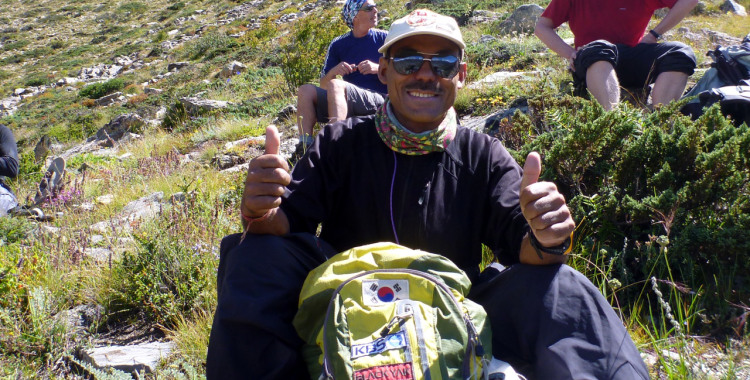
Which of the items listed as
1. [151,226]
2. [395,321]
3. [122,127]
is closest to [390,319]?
[395,321]

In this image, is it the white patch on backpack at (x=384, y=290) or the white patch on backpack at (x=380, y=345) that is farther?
the white patch on backpack at (x=384, y=290)

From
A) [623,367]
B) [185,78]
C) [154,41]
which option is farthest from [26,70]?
[623,367]

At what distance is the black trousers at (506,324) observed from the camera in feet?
5.58

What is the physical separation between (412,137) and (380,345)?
0.92 metres

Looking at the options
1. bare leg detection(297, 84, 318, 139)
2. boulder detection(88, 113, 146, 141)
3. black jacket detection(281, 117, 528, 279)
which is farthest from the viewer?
boulder detection(88, 113, 146, 141)

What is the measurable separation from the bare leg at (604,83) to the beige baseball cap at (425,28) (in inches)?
83.0

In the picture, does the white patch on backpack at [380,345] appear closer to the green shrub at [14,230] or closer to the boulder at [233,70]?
the green shrub at [14,230]

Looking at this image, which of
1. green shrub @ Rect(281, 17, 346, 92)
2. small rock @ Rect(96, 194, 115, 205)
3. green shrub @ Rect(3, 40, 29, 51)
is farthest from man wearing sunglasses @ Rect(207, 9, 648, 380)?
green shrub @ Rect(3, 40, 29, 51)

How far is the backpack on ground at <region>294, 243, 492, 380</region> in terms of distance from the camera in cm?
163

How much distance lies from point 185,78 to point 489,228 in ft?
71.5

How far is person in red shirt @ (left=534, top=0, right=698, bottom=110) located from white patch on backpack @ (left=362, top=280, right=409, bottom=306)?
2.86 metres

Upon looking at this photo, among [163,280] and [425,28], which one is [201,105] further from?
[425,28]

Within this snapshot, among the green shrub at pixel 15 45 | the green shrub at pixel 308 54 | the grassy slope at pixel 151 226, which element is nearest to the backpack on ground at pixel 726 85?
the grassy slope at pixel 151 226

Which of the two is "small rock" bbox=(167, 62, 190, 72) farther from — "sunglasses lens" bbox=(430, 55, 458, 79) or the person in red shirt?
"sunglasses lens" bbox=(430, 55, 458, 79)
